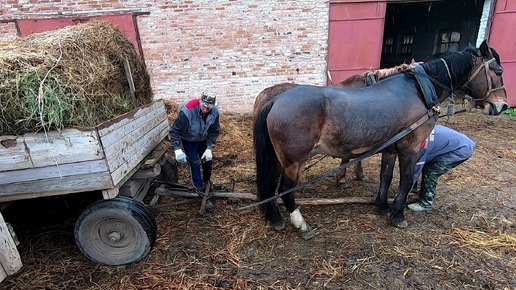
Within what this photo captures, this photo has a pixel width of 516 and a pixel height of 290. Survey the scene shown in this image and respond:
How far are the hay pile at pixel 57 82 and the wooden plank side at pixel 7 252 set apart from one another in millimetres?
772

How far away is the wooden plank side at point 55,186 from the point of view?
7.79 ft

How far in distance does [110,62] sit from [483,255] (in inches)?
176

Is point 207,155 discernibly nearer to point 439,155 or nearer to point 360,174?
point 360,174

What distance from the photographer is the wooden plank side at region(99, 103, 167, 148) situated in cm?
243

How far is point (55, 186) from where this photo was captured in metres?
2.41

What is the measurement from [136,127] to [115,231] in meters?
1.08

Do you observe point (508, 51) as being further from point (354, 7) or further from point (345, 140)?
point (345, 140)

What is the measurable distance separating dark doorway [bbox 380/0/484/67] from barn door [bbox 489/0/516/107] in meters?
0.85

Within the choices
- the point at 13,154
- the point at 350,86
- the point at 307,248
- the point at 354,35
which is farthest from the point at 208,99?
the point at 354,35

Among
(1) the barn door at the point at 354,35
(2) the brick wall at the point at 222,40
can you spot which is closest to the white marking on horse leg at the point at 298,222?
(2) the brick wall at the point at 222,40

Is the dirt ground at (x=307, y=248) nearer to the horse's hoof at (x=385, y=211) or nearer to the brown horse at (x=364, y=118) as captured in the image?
the horse's hoof at (x=385, y=211)

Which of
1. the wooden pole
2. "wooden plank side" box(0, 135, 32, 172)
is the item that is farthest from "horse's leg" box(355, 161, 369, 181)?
"wooden plank side" box(0, 135, 32, 172)

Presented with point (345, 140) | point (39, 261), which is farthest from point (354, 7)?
point (39, 261)

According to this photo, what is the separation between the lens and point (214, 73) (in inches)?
317
